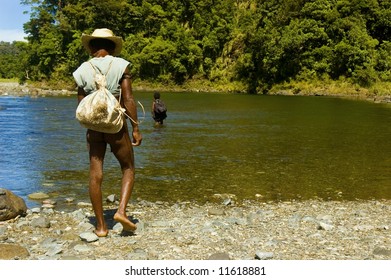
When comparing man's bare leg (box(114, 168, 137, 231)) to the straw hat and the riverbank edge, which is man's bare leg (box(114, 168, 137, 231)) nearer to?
the straw hat

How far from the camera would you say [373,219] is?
6.98 m

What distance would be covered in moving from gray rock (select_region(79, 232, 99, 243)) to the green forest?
54594 mm

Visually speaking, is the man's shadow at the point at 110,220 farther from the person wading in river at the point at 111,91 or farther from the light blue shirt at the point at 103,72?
the light blue shirt at the point at 103,72

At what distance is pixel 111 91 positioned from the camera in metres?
5.65

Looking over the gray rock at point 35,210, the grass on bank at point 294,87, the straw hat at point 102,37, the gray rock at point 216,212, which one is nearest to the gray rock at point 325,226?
the gray rock at point 216,212

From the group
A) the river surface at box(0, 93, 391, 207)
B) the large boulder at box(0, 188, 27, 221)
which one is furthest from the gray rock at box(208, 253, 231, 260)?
the river surface at box(0, 93, 391, 207)

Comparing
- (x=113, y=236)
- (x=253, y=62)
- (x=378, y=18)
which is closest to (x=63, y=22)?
(x=253, y=62)

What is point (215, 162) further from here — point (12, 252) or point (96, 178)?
point (12, 252)

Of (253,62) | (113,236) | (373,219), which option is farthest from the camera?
(253,62)

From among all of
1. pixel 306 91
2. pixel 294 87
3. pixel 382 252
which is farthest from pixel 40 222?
pixel 294 87

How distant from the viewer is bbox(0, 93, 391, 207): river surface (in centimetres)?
959

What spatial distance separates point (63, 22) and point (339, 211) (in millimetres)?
89056

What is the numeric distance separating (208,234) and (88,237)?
5.00ft

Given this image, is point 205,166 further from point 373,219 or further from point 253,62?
point 253,62
